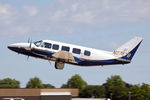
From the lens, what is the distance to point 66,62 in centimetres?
5284

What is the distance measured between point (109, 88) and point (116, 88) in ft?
27.0

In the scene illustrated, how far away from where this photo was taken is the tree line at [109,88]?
12269 cm

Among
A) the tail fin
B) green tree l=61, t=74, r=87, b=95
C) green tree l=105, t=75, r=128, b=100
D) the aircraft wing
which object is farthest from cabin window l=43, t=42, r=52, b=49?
green tree l=61, t=74, r=87, b=95

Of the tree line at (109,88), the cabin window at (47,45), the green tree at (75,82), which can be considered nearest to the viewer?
the cabin window at (47,45)

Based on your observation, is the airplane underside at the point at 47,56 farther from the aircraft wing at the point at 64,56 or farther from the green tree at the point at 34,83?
the green tree at the point at 34,83

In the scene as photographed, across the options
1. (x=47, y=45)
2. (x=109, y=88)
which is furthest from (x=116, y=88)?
(x=47, y=45)

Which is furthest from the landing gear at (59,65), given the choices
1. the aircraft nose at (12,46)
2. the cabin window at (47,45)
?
the aircraft nose at (12,46)

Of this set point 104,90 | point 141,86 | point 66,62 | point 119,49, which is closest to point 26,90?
point 66,62

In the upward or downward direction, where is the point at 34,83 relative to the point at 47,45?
upward

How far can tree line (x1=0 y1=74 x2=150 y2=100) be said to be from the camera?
123 m

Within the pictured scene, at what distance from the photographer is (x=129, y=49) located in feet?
184

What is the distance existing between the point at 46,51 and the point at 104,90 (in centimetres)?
9323

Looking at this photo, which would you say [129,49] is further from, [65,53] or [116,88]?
[116,88]

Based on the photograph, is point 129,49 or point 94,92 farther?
point 94,92
